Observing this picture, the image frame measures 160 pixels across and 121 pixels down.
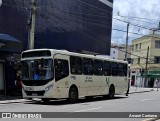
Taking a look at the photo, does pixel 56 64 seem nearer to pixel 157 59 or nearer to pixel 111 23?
pixel 111 23

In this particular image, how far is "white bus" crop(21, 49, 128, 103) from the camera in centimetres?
2095

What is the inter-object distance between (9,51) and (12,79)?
2467mm

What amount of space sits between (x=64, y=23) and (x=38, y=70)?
16.5 m

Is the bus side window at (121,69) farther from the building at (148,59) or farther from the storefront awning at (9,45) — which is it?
the building at (148,59)

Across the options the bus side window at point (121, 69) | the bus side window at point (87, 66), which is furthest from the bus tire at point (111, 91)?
the bus side window at point (87, 66)

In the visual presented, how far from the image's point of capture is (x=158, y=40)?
7950 centimetres

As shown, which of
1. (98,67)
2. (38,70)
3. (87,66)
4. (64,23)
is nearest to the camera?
(38,70)

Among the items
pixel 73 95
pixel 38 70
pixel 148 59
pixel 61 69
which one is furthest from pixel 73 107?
pixel 148 59

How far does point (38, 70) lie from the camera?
21094 mm

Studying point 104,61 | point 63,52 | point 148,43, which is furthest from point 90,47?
point 148,43

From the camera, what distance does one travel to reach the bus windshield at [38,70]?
68.5ft

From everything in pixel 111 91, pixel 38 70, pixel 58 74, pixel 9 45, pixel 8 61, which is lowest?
pixel 111 91

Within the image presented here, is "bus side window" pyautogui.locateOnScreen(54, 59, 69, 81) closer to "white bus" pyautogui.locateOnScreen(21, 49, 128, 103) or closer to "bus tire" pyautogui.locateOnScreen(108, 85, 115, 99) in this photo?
"white bus" pyautogui.locateOnScreen(21, 49, 128, 103)

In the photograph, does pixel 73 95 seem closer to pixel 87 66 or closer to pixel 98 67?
pixel 87 66
